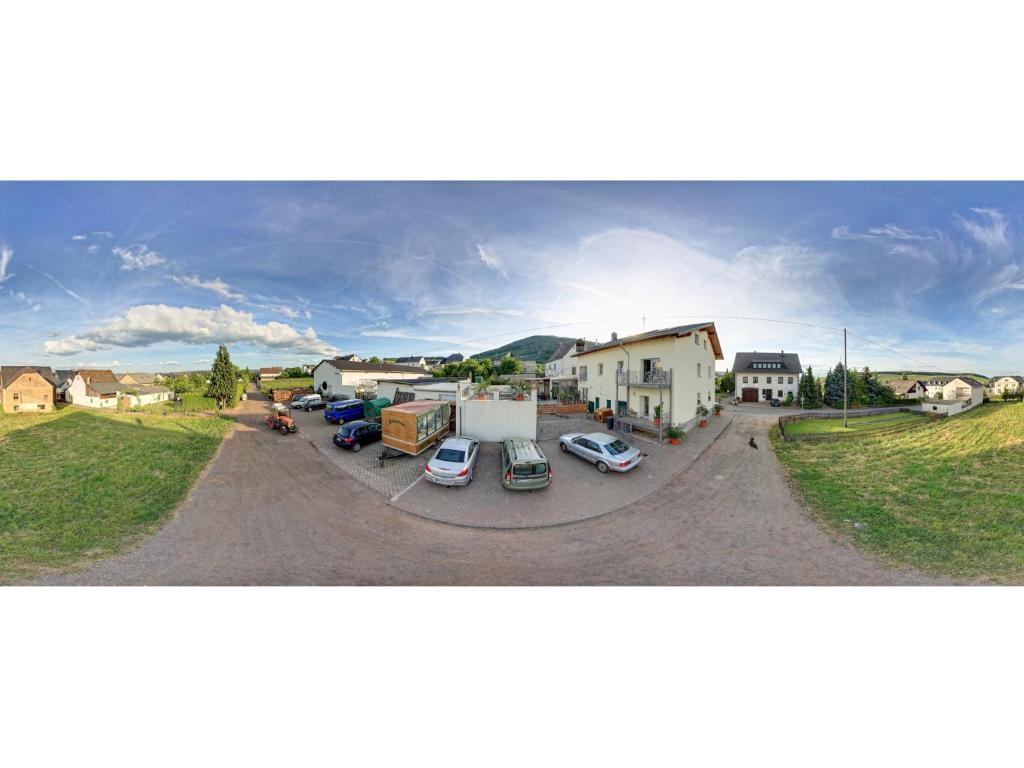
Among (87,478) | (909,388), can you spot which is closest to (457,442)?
(87,478)

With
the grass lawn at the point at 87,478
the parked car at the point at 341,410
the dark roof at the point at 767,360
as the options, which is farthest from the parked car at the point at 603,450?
the grass lawn at the point at 87,478

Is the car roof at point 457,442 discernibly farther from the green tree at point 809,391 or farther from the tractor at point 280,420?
the green tree at point 809,391

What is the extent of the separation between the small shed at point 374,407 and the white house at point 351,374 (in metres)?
0.16

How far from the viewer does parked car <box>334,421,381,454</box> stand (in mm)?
3338

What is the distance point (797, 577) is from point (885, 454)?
5.13ft

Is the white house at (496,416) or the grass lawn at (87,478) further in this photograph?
the white house at (496,416)

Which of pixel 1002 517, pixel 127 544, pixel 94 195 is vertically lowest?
pixel 127 544

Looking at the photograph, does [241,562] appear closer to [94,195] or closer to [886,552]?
[94,195]

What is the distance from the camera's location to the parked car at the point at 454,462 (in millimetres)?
2605

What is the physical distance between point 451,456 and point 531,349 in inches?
53.3

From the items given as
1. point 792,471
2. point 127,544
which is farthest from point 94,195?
point 792,471

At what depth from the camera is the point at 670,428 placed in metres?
2.79

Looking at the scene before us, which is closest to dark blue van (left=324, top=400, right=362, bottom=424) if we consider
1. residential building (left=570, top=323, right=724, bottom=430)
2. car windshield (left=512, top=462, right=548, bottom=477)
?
car windshield (left=512, top=462, right=548, bottom=477)

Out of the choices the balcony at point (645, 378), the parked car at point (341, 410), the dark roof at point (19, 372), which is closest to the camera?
the dark roof at point (19, 372)
